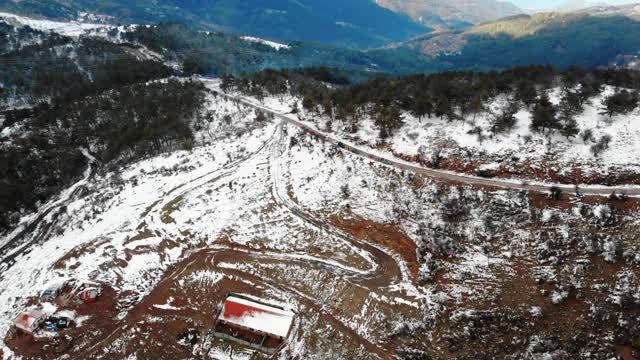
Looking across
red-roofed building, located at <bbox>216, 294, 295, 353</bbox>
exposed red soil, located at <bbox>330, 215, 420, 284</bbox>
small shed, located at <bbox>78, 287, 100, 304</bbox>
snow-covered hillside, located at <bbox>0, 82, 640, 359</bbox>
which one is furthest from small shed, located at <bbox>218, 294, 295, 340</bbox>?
small shed, located at <bbox>78, 287, 100, 304</bbox>

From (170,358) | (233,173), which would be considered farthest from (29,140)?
(170,358)

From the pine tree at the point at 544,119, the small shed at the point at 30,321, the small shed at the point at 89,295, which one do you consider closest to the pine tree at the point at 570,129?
the pine tree at the point at 544,119

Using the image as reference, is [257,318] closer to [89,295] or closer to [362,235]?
[362,235]

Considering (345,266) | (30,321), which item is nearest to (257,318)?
(345,266)

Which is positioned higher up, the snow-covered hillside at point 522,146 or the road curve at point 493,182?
the snow-covered hillside at point 522,146

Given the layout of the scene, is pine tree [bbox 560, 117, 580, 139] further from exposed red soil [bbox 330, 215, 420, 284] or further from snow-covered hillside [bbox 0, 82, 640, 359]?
exposed red soil [bbox 330, 215, 420, 284]

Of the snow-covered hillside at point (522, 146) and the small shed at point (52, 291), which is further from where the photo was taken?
the snow-covered hillside at point (522, 146)

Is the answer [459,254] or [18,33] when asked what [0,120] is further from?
[459,254]

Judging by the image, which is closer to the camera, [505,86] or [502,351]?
[502,351]

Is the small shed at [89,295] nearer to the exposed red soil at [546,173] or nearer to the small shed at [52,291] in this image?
the small shed at [52,291]
